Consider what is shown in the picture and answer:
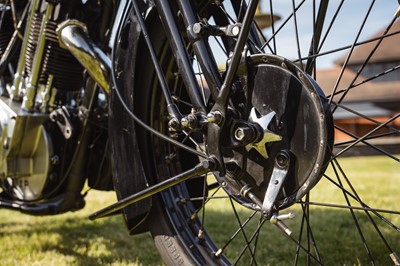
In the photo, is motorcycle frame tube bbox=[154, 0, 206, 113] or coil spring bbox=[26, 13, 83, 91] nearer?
motorcycle frame tube bbox=[154, 0, 206, 113]

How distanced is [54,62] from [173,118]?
3.06 feet

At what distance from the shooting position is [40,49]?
2.16 m

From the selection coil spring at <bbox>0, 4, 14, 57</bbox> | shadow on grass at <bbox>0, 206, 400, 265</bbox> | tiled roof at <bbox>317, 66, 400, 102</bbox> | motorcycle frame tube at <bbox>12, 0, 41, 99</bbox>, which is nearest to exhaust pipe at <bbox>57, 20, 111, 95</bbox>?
motorcycle frame tube at <bbox>12, 0, 41, 99</bbox>

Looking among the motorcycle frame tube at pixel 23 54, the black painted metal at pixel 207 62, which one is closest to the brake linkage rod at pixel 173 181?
the black painted metal at pixel 207 62

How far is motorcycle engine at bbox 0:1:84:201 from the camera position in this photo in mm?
2170

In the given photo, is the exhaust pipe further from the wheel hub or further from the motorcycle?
the wheel hub

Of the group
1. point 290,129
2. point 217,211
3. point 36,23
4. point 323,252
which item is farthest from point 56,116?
point 217,211

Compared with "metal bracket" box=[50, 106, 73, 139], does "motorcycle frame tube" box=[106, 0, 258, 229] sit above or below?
above

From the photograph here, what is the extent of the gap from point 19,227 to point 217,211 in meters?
1.52

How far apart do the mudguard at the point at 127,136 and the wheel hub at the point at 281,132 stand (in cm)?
41

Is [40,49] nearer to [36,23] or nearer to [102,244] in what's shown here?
[36,23]

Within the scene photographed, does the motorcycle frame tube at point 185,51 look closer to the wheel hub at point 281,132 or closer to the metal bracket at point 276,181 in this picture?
the wheel hub at point 281,132

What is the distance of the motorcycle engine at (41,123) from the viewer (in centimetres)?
217

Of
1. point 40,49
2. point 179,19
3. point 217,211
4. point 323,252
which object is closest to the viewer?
point 179,19
